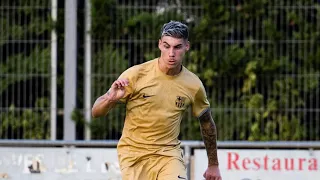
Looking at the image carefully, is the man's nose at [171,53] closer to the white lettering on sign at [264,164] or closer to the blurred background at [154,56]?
the white lettering on sign at [264,164]

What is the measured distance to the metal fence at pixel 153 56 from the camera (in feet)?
39.1

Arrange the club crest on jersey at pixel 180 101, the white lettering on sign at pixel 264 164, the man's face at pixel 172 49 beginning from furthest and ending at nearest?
1. the white lettering on sign at pixel 264 164
2. the club crest on jersey at pixel 180 101
3. the man's face at pixel 172 49

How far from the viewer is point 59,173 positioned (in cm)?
979

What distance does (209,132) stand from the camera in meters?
7.20

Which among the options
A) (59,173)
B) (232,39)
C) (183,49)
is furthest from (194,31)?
(183,49)

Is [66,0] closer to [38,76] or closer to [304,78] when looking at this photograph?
[38,76]

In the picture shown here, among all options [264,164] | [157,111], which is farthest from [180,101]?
[264,164]

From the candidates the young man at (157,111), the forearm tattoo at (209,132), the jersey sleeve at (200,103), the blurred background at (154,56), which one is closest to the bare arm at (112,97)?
the young man at (157,111)

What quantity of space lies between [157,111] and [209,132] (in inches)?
26.1

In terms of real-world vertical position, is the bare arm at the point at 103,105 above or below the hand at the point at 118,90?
below

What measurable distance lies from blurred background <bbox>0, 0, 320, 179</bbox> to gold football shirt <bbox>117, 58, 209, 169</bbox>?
16.7 ft

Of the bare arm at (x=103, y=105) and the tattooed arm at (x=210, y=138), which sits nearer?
the bare arm at (x=103, y=105)

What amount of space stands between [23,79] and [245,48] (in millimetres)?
3103

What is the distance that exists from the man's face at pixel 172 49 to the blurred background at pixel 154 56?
5.31 m
